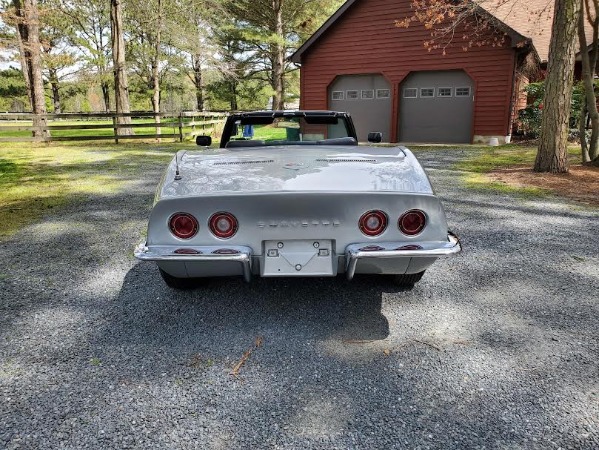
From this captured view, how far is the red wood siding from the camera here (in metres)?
15.2

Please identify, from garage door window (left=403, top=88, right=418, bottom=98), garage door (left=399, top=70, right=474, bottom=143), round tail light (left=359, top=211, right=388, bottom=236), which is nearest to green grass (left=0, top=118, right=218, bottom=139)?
garage door window (left=403, top=88, right=418, bottom=98)

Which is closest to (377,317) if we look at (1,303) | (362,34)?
(1,303)

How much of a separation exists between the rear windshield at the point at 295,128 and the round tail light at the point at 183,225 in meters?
1.79

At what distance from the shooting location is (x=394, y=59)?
16469 millimetres

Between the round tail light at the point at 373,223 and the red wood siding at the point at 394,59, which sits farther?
the red wood siding at the point at 394,59

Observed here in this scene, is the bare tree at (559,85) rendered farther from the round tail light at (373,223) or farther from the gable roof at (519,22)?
the gable roof at (519,22)

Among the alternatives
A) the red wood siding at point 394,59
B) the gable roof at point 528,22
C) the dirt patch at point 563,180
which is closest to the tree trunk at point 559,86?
the dirt patch at point 563,180

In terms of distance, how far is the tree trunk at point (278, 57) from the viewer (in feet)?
88.0

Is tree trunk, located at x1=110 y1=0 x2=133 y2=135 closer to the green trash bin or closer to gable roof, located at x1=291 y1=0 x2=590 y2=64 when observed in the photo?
gable roof, located at x1=291 y1=0 x2=590 y2=64

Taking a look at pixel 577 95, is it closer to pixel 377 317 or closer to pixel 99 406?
pixel 377 317

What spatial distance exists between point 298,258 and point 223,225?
45 cm

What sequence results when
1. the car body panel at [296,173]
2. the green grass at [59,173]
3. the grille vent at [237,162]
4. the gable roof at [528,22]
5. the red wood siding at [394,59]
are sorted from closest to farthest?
the car body panel at [296,173] < the grille vent at [237,162] < the green grass at [59,173] < the red wood siding at [394,59] < the gable roof at [528,22]

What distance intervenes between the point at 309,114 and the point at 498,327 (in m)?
2.48

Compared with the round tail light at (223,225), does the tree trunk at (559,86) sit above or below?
above
